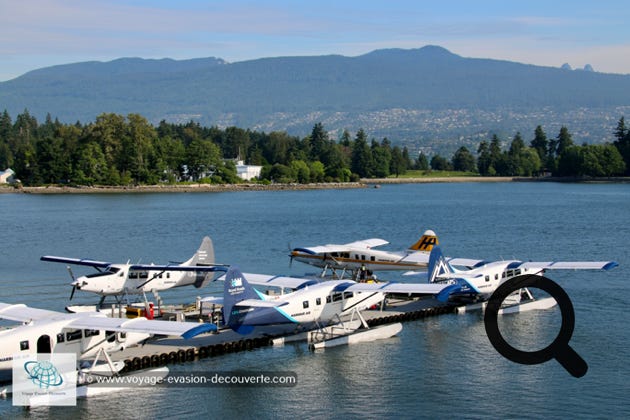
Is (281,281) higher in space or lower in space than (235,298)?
lower

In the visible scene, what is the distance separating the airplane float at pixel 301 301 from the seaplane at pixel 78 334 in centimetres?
362

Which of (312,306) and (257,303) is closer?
(257,303)

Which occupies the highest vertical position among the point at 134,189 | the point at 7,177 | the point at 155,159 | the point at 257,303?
the point at 155,159

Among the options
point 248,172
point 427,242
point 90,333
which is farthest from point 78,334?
point 248,172

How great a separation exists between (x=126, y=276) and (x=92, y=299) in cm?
527

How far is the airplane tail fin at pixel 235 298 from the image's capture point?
27.2m

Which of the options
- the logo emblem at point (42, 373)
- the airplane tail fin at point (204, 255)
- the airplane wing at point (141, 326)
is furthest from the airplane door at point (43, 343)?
the airplane tail fin at point (204, 255)

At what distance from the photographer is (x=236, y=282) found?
27.3m

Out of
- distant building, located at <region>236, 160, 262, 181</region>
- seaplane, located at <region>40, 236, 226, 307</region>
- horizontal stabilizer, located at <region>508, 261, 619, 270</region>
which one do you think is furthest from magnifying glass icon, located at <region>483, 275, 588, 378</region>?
distant building, located at <region>236, 160, 262, 181</region>

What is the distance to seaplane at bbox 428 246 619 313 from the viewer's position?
34250 millimetres

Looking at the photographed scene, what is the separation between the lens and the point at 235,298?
27.4 metres

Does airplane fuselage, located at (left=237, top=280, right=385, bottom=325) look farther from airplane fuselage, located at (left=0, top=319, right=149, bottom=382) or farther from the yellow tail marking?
the yellow tail marking

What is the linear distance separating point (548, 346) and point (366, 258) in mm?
12275

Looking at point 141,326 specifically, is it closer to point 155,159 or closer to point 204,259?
point 204,259
